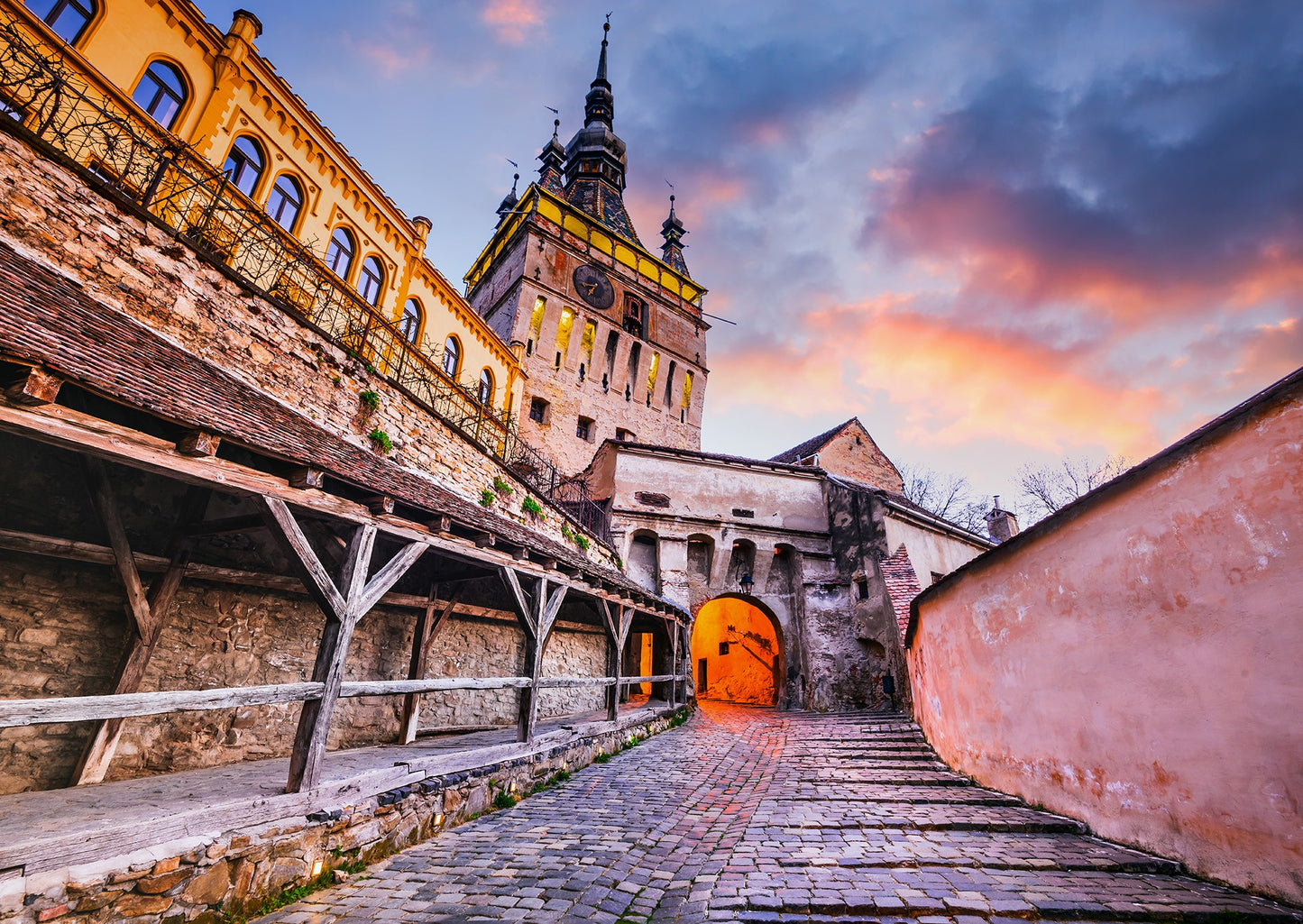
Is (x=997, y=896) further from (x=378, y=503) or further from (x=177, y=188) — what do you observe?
(x=177, y=188)

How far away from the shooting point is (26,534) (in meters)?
3.88

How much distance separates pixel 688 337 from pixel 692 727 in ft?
71.7

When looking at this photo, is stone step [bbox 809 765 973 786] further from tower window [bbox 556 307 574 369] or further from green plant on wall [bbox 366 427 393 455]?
tower window [bbox 556 307 574 369]

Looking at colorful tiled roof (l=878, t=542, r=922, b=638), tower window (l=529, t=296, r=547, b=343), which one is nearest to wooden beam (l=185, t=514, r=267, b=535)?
colorful tiled roof (l=878, t=542, r=922, b=638)

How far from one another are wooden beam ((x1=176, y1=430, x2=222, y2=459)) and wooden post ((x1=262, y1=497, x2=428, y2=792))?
0.45 metres

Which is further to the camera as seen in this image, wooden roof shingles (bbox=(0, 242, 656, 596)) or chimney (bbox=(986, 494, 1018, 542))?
chimney (bbox=(986, 494, 1018, 542))

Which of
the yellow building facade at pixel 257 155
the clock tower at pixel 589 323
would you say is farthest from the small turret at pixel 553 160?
the yellow building facade at pixel 257 155

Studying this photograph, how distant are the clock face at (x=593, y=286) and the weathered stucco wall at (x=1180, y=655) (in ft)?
74.4

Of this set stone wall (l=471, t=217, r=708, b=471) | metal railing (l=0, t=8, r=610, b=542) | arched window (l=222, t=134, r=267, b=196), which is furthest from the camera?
stone wall (l=471, t=217, r=708, b=471)

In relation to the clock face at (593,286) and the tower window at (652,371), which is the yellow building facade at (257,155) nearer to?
the clock face at (593,286)

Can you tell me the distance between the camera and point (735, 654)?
65.9 feet

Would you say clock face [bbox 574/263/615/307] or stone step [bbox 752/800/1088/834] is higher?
clock face [bbox 574/263/615/307]

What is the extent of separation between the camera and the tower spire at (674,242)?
112 ft

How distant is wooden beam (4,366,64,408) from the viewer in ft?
8.53
